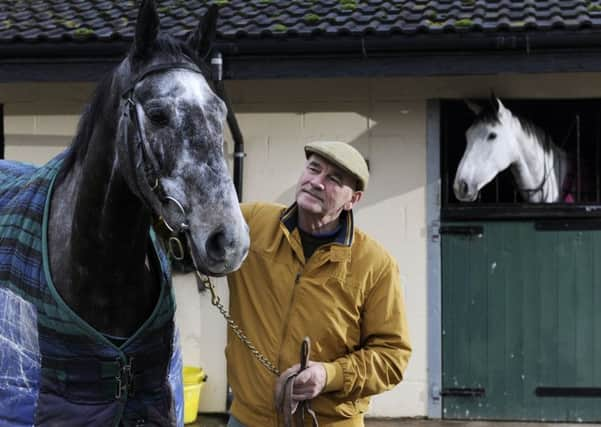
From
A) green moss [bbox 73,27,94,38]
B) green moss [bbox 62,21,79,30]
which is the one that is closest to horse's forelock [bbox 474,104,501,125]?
green moss [bbox 73,27,94,38]

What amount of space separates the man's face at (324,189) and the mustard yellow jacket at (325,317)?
0.33ft

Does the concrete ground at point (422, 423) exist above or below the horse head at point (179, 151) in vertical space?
below

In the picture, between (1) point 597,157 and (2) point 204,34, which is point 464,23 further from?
(2) point 204,34

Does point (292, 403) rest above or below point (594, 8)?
below

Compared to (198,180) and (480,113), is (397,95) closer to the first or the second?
(480,113)

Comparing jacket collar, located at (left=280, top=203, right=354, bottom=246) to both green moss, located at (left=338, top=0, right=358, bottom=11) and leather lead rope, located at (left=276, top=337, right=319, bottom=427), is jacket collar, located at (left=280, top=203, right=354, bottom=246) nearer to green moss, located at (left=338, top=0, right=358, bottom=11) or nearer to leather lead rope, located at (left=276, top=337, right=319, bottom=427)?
leather lead rope, located at (left=276, top=337, right=319, bottom=427)

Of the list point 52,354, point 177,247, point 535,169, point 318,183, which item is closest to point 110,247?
point 177,247

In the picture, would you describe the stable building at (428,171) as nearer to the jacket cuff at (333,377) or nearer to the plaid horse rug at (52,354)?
the jacket cuff at (333,377)

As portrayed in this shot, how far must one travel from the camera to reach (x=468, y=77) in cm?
645

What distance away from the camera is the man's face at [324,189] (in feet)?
9.44

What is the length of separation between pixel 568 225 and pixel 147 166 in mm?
4680

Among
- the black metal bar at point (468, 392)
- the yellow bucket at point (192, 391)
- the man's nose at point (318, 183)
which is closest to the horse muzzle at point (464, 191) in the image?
the black metal bar at point (468, 392)

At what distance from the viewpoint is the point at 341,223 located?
3008 mm

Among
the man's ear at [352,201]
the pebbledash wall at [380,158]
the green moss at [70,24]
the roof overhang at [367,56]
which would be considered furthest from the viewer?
the green moss at [70,24]
